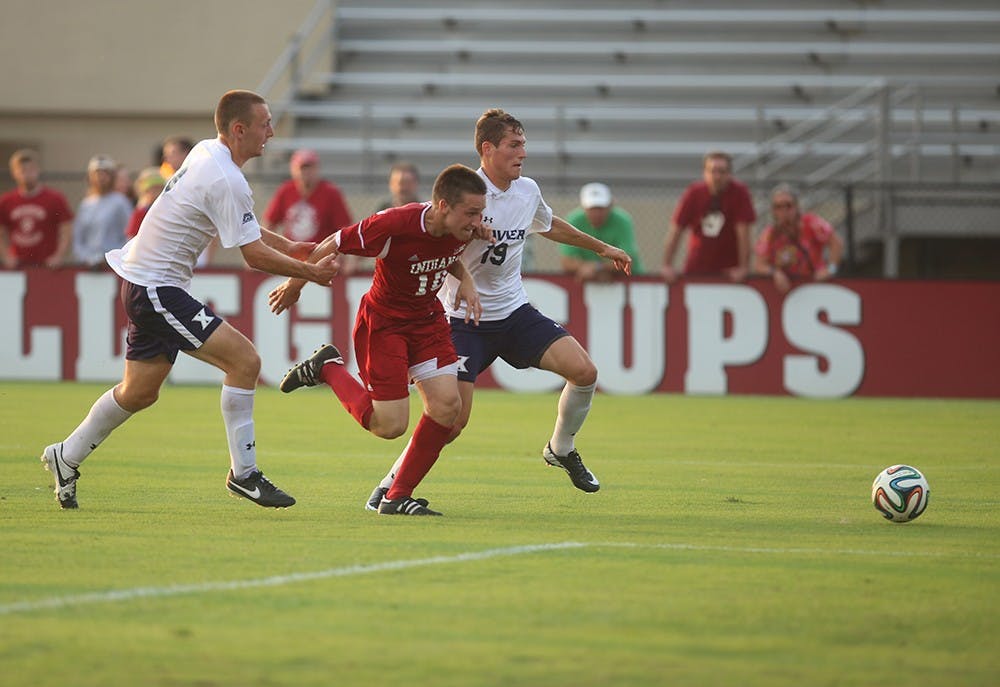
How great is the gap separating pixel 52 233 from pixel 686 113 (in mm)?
9100

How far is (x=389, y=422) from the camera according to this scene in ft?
27.7

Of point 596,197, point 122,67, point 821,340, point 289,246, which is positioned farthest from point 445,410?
point 122,67

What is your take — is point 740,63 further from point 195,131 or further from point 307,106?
point 195,131

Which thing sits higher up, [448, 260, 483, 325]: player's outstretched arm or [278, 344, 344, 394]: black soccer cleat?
[448, 260, 483, 325]: player's outstretched arm

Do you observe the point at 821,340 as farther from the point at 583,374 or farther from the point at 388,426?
the point at 388,426

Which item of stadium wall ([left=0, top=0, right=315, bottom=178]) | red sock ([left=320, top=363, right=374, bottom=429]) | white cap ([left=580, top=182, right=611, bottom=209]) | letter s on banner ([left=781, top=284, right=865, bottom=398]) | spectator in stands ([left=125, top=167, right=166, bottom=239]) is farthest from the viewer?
stadium wall ([left=0, top=0, right=315, bottom=178])

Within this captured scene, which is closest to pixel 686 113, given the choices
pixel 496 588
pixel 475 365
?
pixel 475 365

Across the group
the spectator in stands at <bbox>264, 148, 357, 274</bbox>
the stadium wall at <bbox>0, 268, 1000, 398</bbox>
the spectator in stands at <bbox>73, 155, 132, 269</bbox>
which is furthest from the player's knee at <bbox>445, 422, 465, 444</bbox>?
the spectator in stands at <bbox>73, 155, 132, 269</bbox>

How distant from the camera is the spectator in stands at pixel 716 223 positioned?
57.4 feet

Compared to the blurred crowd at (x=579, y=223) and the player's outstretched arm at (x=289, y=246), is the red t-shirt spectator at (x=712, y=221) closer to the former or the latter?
the blurred crowd at (x=579, y=223)

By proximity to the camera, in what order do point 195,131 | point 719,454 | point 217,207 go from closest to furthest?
point 217,207, point 719,454, point 195,131

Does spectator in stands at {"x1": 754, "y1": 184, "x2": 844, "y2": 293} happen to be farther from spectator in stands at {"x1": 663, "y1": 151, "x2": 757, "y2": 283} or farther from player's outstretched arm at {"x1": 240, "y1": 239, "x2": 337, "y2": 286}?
player's outstretched arm at {"x1": 240, "y1": 239, "x2": 337, "y2": 286}

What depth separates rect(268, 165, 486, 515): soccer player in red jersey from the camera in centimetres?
805

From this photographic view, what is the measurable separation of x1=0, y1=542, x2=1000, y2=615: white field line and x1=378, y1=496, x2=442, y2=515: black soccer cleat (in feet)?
3.78
